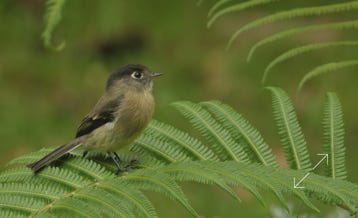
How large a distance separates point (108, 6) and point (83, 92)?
1199 mm

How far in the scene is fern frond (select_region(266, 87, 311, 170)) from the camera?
4191mm

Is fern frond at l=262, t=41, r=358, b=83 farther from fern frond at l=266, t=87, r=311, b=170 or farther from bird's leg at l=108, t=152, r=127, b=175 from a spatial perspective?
bird's leg at l=108, t=152, r=127, b=175

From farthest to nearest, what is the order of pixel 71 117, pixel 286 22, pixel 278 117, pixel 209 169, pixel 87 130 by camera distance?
pixel 286 22 < pixel 71 117 < pixel 87 130 < pixel 278 117 < pixel 209 169

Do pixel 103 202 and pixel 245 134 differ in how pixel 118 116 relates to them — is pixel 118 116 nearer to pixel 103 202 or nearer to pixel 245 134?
pixel 245 134

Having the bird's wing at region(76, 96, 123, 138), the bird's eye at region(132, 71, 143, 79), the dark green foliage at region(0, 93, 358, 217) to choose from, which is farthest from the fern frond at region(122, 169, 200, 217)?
the bird's eye at region(132, 71, 143, 79)

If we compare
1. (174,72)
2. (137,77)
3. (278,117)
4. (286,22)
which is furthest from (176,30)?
(278,117)

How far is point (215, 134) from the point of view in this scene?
4250mm

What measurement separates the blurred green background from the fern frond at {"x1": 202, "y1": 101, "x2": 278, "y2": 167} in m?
5.22

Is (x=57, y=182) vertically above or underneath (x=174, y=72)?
underneath

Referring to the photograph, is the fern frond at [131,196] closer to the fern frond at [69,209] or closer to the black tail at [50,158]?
the fern frond at [69,209]

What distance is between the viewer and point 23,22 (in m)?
11.2

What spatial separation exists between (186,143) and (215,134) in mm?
164

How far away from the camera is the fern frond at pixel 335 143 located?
415cm

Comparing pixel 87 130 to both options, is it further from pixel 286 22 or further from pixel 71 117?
pixel 286 22
